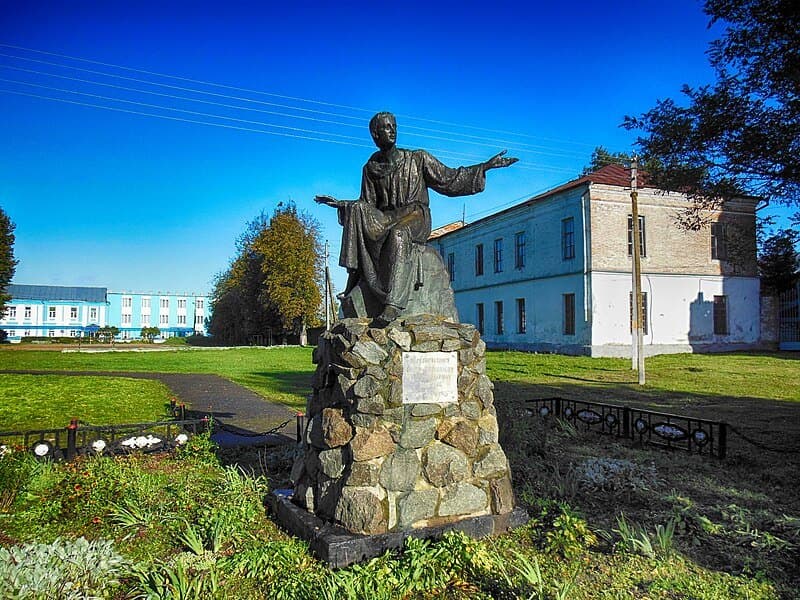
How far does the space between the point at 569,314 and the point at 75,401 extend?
19.2 meters

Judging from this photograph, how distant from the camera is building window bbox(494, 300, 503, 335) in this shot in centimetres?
3134

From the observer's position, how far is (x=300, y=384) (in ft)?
56.2

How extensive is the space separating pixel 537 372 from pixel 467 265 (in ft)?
55.8

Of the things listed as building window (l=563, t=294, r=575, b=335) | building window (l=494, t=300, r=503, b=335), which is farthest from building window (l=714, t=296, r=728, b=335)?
building window (l=494, t=300, r=503, b=335)

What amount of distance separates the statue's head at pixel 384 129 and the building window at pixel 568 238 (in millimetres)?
21250

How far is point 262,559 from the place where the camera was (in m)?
3.91

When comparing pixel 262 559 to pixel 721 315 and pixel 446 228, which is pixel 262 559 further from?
pixel 446 228

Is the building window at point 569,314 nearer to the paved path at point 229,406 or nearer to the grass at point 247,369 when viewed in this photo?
the grass at point 247,369

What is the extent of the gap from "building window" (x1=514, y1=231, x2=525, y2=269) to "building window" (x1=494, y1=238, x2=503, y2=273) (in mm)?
1488

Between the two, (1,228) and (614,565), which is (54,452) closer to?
(614,565)

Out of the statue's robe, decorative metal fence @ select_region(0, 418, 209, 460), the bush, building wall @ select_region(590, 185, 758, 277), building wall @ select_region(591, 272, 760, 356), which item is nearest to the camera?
the bush

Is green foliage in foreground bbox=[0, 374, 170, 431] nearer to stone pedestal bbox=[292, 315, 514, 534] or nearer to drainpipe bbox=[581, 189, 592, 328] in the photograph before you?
stone pedestal bbox=[292, 315, 514, 534]

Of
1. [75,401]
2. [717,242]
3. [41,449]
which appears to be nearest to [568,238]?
[717,242]

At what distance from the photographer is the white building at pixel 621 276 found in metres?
24.0
